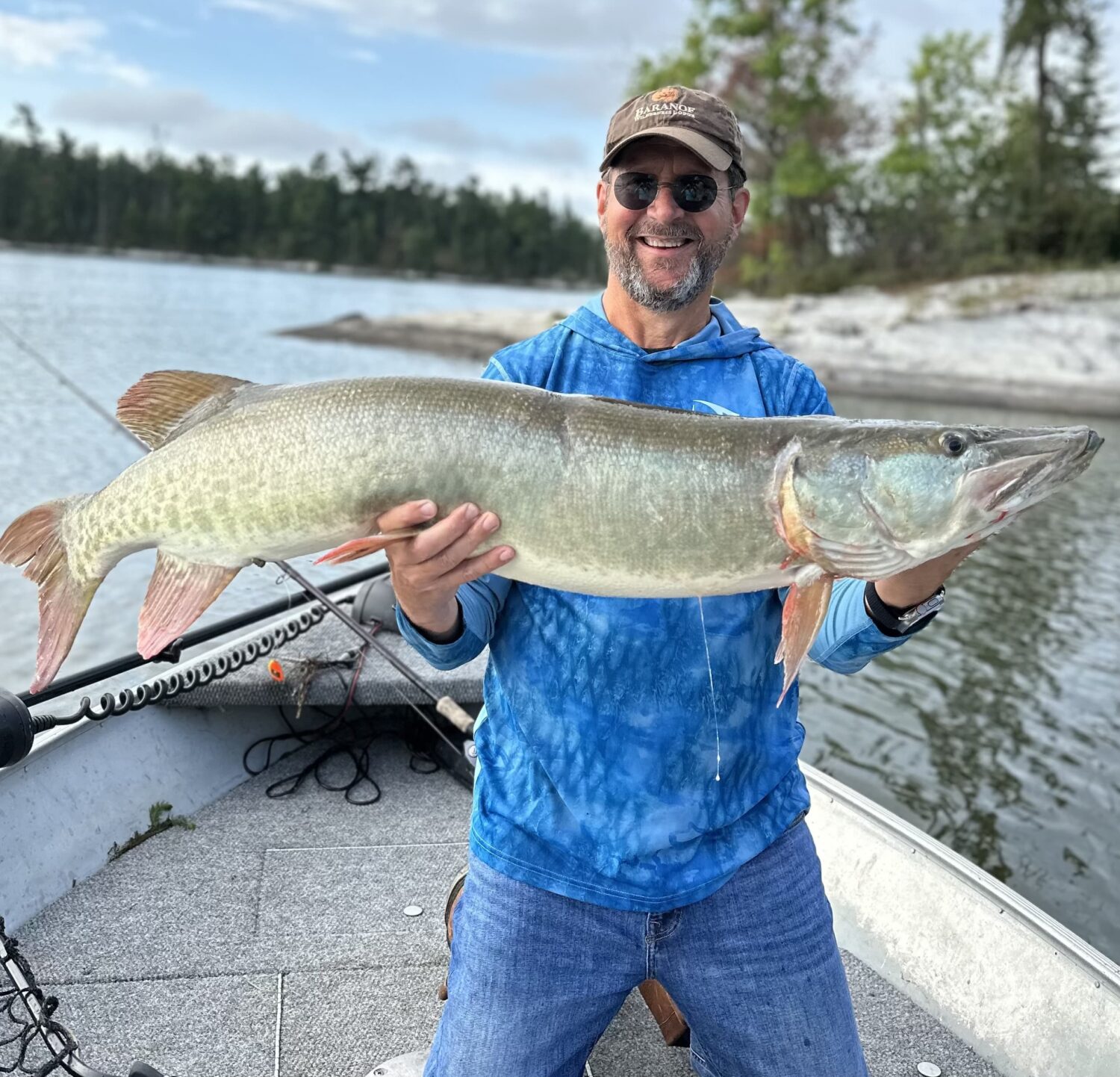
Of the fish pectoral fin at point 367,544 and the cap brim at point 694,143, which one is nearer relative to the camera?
A: the fish pectoral fin at point 367,544

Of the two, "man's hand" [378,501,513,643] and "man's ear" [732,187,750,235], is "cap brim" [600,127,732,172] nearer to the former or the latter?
"man's ear" [732,187,750,235]

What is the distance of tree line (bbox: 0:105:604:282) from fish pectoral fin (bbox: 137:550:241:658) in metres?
108

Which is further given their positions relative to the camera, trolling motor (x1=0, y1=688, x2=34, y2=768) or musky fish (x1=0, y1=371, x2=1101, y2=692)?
trolling motor (x1=0, y1=688, x2=34, y2=768)

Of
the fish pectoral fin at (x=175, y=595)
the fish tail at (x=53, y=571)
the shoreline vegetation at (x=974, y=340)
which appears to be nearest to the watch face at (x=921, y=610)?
the fish pectoral fin at (x=175, y=595)

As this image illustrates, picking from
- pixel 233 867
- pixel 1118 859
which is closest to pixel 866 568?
pixel 233 867

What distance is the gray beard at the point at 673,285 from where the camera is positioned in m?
2.69

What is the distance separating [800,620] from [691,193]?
1238mm

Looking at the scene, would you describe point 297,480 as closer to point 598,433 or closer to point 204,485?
point 204,485

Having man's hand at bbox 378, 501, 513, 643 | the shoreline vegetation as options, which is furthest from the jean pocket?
the shoreline vegetation

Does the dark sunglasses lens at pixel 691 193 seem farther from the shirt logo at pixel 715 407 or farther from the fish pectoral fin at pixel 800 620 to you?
the fish pectoral fin at pixel 800 620

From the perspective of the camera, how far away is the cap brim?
8.73ft

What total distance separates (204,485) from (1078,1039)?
287 centimetres

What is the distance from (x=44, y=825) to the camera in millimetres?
3576

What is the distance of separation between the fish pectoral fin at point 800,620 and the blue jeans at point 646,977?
602 millimetres
